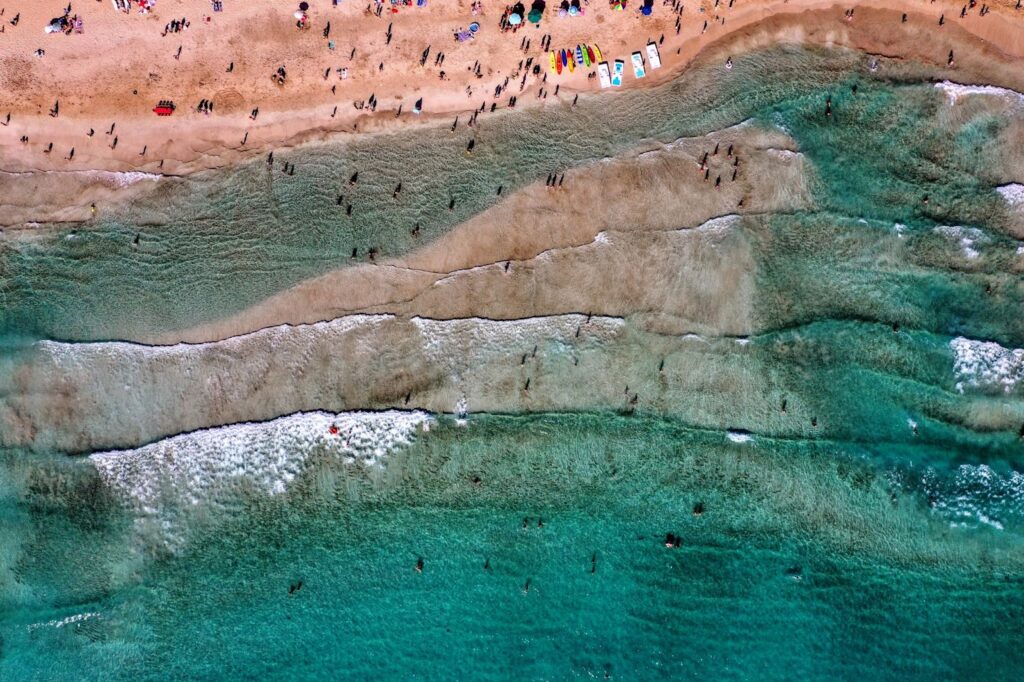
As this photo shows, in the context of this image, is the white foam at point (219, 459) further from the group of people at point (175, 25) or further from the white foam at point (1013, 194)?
the white foam at point (1013, 194)

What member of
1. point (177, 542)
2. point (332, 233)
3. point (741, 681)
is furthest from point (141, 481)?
point (741, 681)

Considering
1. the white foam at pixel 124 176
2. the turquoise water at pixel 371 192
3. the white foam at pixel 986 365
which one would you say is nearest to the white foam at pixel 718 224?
the turquoise water at pixel 371 192

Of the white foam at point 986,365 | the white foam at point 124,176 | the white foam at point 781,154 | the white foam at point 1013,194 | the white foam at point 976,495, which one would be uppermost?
the white foam at point 781,154

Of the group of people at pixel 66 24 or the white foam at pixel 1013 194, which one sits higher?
the group of people at pixel 66 24

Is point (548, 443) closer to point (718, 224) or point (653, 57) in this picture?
point (718, 224)

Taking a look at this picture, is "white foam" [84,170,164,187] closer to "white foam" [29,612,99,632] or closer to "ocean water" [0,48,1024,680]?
"ocean water" [0,48,1024,680]

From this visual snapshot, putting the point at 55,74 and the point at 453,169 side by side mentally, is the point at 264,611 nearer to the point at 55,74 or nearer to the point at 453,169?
the point at 453,169

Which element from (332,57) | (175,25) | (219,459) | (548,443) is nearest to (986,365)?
(548,443)
